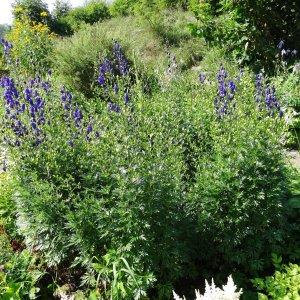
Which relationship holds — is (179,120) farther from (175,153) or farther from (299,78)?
(299,78)

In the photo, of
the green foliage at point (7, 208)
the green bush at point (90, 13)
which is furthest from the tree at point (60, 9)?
the green foliage at point (7, 208)

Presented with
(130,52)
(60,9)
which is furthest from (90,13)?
(130,52)

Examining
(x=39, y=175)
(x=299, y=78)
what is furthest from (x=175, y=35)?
(x=39, y=175)

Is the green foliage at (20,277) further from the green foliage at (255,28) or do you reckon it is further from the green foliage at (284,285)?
the green foliage at (255,28)

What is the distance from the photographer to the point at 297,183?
4.35 meters

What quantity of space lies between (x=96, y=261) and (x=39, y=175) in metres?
0.98

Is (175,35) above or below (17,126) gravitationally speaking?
below

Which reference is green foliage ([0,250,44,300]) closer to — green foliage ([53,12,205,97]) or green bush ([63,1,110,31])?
green foliage ([53,12,205,97])

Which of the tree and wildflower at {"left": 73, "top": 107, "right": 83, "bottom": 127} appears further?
the tree

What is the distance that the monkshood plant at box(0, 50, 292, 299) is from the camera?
315 cm

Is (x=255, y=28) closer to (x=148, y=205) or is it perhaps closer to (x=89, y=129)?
(x=89, y=129)

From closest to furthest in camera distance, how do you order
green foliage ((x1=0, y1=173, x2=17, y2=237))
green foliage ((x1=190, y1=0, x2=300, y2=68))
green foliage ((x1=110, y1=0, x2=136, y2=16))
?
1. green foliage ((x1=0, y1=173, x2=17, y2=237))
2. green foliage ((x1=190, y1=0, x2=300, y2=68))
3. green foliage ((x1=110, y1=0, x2=136, y2=16))

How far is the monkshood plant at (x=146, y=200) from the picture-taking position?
315cm

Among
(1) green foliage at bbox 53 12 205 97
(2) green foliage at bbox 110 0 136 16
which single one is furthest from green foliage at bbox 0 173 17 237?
(2) green foliage at bbox 110 0 136 16
